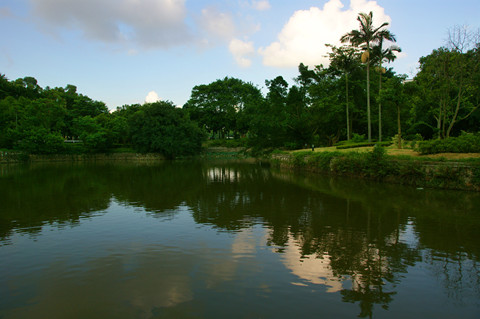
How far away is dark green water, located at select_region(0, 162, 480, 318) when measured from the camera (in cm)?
465

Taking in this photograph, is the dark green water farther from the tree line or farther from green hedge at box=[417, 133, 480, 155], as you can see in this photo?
the tree line

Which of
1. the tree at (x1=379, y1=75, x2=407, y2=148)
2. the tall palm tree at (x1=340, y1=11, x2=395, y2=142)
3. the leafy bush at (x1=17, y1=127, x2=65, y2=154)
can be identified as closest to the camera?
the tree at (x1=379, y1=75, x2=407, y2=148)

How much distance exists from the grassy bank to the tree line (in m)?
5.46

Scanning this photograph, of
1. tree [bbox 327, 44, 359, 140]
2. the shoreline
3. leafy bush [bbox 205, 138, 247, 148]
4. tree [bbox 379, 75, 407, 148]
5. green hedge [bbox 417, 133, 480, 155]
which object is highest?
tree [bbox 327, 44, 359, 140]

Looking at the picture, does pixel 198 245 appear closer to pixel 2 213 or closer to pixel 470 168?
pixel 2 213

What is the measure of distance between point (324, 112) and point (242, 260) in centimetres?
3655

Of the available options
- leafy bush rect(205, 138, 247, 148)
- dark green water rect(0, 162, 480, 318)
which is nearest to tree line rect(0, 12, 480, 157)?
leafy bush rect(205, 138, 247, 148)

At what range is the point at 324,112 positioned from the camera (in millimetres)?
40500

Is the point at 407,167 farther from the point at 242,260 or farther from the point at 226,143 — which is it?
the point at 226,143

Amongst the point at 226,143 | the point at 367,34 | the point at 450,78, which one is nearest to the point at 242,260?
the point at 450,78

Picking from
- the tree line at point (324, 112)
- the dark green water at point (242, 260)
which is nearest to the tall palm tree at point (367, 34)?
the tree line at point (324, 112)

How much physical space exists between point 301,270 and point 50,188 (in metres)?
16.1

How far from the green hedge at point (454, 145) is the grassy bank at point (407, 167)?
0.62 m

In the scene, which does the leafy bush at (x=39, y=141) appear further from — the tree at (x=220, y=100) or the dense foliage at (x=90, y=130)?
the tree at (x=220, y=100)
